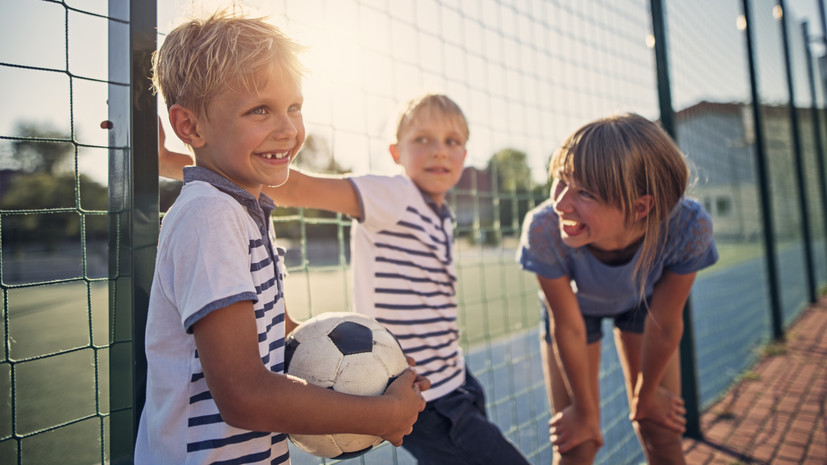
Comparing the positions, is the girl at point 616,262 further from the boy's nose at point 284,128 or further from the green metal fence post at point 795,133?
the green metal fence post at point 795,133

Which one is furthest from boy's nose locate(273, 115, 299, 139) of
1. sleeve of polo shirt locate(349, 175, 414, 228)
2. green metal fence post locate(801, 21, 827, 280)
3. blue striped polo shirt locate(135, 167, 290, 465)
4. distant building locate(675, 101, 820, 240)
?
green metal fence post locate(801, 21, 827, 280)

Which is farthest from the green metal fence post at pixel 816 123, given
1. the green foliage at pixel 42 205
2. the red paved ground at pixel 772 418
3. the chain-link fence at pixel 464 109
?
the green foliage at pixel 42 205

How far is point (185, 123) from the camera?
111cm

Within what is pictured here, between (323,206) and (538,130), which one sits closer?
(323,206)

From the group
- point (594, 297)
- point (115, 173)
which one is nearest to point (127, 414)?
point (115, 173)

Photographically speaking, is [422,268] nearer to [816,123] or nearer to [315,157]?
[315,157]

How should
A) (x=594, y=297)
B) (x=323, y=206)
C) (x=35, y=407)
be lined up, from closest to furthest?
(x=323, y=206) < (x=594, y=297) < (x=35, y=407)

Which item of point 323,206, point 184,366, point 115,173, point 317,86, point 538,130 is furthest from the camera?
point 538,130

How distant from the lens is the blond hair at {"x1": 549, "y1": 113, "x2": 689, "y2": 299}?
67.6 inches

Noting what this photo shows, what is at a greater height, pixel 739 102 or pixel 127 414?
pixel 739 102

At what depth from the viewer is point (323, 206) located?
1.62m

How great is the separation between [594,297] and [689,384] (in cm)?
159

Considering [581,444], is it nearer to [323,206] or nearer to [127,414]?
[323,206]

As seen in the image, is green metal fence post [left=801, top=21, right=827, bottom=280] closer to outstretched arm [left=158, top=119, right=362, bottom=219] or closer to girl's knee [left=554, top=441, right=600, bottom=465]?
girl's knee [left=554, top=441, right=600, bottom=465]
